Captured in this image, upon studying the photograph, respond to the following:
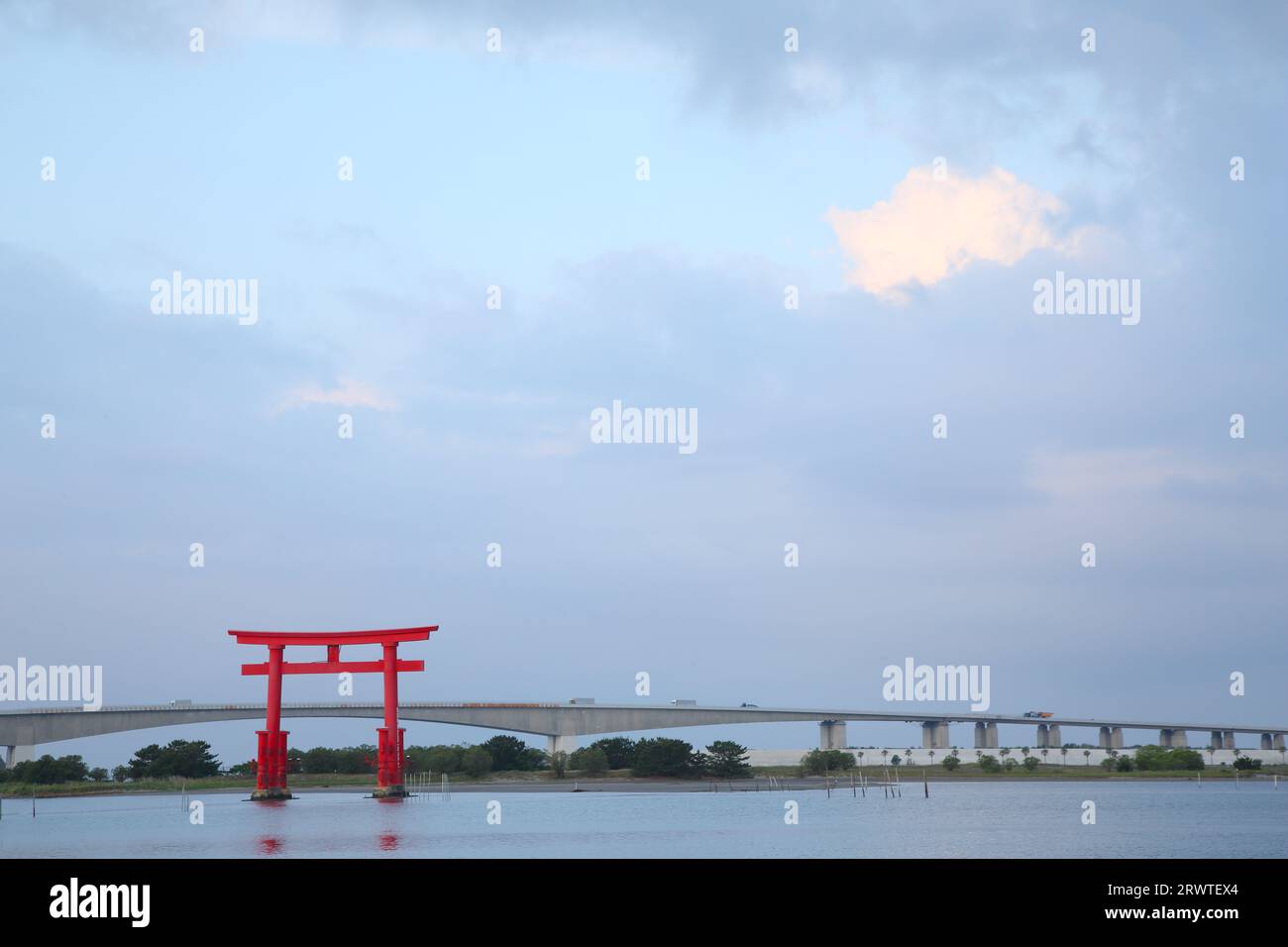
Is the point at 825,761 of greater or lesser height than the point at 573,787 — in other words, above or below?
below

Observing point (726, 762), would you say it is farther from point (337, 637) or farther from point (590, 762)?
point (337, 637)

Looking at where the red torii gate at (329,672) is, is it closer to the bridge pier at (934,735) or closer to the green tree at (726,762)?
the green tree at (726,762)

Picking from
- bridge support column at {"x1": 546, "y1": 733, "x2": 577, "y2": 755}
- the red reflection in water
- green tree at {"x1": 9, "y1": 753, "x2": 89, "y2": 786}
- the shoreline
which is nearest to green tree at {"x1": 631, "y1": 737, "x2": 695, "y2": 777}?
the shoreline

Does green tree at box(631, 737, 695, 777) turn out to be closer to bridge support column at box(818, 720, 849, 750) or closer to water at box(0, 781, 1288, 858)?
bridge support column at box(818, 720, 849, 750)

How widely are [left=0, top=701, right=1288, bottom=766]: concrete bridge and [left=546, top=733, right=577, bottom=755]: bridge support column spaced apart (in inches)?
3.2

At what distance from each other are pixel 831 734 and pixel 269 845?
8906cm

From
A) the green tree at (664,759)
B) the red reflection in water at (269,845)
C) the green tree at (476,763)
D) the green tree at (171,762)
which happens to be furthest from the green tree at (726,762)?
the red reflection in water at (269,845)

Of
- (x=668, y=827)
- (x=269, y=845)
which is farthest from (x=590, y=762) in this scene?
(x=269, y=845)

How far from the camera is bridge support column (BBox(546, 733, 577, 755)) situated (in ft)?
360

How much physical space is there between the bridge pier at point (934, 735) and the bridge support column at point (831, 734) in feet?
41.8

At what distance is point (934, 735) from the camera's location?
140500 millimetres
